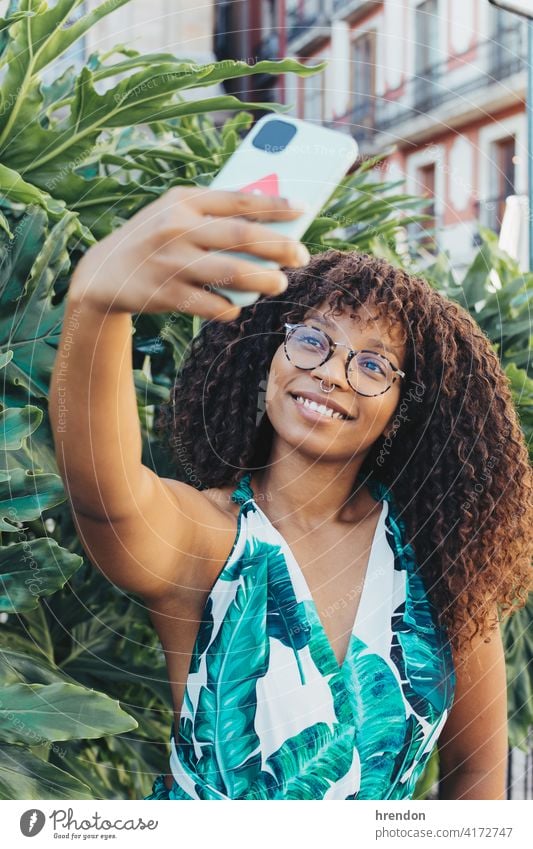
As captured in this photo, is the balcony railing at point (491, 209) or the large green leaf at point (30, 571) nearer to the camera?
the large green leaf at point (30, 571)

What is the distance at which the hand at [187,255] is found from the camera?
541mm

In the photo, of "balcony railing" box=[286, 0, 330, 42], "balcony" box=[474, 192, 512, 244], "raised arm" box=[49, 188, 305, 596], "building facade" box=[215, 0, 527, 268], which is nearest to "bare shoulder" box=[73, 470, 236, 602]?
"raised arm" box=[49, 188, 305, 596]

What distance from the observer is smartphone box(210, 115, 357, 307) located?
2.21 feet

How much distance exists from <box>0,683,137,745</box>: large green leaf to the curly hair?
22 centimetres

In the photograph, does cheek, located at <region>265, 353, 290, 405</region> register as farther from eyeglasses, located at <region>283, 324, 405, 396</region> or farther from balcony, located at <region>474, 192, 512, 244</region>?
balcony, located at <region>474, 192, 512, 244</region>

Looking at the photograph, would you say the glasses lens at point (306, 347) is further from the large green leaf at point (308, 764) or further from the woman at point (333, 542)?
the large green leaf at point (308, 764)

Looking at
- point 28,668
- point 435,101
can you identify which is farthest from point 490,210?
point 28,668

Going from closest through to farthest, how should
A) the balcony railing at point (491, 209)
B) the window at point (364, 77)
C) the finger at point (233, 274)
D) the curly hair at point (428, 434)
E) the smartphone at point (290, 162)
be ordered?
the finger at point (233, 274) → the smartphone at point (290, 162) → the curly hair at point (428, 434) → the window at point (364, 77) → the balcony railing at point (491, 209)

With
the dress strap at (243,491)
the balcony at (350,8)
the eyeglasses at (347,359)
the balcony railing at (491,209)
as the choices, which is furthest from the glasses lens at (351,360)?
the balcony at (350,8)

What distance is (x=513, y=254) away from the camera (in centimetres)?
138

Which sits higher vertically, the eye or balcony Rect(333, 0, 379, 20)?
balcony Rect(333, 0, 379, 20)

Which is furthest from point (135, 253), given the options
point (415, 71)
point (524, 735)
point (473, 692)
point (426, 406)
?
point (524, 735)

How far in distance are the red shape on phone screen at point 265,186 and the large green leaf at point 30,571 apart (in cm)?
35
